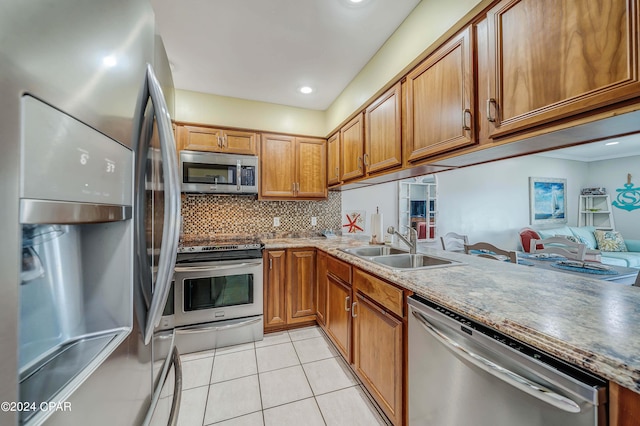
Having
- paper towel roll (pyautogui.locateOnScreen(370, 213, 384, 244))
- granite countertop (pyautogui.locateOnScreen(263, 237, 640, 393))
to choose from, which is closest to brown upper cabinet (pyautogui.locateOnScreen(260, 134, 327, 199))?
paper towel roll (pyautogui.locateOnScreen(370, 213, 384, 244))

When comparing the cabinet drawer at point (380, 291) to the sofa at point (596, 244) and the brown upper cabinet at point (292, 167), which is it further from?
the sofa at point (596, 244)

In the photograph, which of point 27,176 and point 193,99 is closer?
point 27,176

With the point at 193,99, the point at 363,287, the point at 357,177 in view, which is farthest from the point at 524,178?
the point at 193,99

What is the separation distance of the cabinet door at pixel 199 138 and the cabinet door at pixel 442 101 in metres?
1.98

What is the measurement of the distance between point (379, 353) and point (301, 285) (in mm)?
1267

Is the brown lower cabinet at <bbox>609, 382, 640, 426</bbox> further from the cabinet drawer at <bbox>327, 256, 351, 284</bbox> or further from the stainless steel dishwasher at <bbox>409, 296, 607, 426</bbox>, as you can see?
the cabinet drawer at <bbox>327, 256, 351, 284</bbox>

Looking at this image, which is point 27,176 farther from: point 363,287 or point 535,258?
point 535,258

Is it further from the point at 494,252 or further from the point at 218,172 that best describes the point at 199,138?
the point at 494,252

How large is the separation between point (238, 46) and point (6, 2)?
209 cm

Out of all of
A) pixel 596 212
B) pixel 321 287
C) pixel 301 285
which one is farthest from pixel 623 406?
pixel 596 212

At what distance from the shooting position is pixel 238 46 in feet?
6.67

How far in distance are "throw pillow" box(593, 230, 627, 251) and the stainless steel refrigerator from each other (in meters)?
6.43

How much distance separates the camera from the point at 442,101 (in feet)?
4.66

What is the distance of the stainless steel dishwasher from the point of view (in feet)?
2.02
